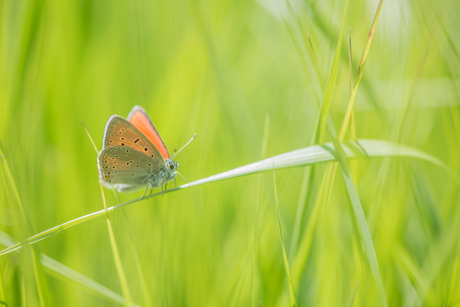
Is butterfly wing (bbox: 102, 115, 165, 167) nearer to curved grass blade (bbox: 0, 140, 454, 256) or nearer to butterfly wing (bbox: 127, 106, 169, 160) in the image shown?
butterfly wing (bbox: 127, 106, 169, 160)

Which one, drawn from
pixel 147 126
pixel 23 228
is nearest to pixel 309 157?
pixel 23 228

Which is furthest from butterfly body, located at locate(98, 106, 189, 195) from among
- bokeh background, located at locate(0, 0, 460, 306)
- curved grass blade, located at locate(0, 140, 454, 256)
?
curved grass blade, located at locate(0, 140, 454, 256)

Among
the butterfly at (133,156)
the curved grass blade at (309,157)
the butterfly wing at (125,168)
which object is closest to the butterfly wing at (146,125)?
the butterfly at (133,156)

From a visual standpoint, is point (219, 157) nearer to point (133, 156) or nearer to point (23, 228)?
point (133, 156)

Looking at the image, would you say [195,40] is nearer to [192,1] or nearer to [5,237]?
[192,1]

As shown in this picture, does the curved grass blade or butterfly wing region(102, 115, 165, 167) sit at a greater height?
butterfly wing region(102, 115, 165, 167)
